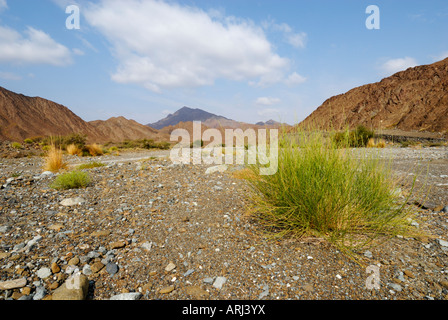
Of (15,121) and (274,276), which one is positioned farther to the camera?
(15,121)

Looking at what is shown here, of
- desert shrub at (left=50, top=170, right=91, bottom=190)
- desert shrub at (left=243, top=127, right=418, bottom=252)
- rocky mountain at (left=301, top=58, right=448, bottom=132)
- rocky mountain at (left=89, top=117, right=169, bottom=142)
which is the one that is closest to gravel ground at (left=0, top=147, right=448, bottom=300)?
desert shrub at (left=243, top=127, right=418, bottom=252)

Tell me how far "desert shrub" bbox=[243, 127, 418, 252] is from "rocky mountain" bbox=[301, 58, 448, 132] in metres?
23.3

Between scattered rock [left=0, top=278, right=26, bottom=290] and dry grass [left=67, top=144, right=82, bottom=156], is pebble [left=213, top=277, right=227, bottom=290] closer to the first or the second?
scattered rock [left=0, top=278, right=26, bottom=290]

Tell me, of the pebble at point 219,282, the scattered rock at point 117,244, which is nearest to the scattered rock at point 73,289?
the scattered rock at point 117,244

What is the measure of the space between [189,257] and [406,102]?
118 ft

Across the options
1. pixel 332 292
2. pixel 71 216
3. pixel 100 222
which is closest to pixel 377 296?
pixel 332 292

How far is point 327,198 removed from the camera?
2439 mm

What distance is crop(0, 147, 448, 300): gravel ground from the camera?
1858 mm

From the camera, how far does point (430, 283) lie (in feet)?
6.10

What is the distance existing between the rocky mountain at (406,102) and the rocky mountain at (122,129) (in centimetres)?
2984

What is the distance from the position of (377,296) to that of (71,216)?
135 inches
